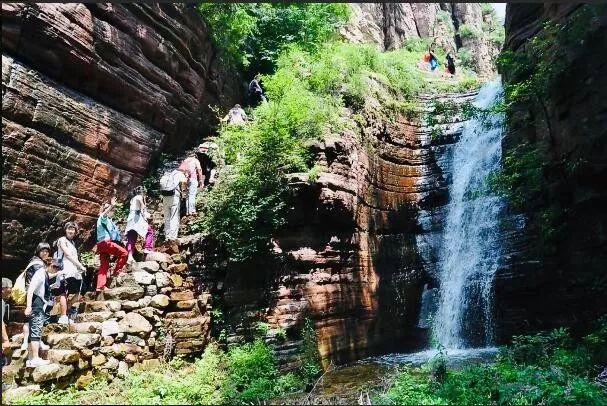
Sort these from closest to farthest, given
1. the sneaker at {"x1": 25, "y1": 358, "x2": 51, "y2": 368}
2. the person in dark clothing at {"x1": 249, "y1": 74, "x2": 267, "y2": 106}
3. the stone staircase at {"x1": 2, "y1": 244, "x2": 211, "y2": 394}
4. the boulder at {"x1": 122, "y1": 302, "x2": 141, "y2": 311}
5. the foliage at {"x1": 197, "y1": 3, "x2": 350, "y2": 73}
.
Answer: the sneaker at {"x1": 25, "y1": 358, "x2": 51, "y2": 368}
the stone staircase at {"x1": 2, "y1": 244, "x2": 211, "y2": 394}
the boulder at {"x1": 122, "y1": 302, "x2": 141, "y2": 311}
the person in dark clothing at {"x1": 249, "y1": 74, "x2": 267, "y2": 106}
the foliage at {"x1": 197, "y1": 3, "x2": 350, "y2": 73}

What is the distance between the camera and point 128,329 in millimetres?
8773

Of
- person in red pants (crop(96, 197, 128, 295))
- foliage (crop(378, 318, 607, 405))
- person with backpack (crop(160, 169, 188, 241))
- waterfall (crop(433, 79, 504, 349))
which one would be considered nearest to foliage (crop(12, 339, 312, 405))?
foliage (crop(378, 318, 607, 405))

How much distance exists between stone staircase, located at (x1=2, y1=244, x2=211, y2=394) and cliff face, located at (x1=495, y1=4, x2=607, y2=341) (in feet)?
25.3

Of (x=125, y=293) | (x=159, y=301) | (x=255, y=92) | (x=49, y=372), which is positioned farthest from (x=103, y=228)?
(x=255, y=92)

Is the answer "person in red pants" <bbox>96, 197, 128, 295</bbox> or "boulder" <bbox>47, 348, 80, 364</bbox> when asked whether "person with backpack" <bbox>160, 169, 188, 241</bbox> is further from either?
"boulder" <bbox>47, 348, 80, 364</bbox>

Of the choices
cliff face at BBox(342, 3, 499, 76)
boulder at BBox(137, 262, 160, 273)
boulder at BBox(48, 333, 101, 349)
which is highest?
cliff face at BBox(342, 3, 499, 76)

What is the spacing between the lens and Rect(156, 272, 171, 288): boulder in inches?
394

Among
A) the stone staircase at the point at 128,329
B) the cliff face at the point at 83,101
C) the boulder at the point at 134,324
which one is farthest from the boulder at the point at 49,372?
the cliff face at the point at 83,101

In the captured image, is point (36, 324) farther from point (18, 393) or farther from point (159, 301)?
point (159, 301)

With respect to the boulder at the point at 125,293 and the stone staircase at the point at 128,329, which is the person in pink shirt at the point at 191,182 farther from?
the boulder at the point at 125,293

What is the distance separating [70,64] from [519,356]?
12032mm

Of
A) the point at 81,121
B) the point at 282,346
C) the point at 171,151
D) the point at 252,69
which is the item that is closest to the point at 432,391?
the point at 282,346

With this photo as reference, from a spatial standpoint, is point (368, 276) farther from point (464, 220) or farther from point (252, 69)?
point (252, 69)

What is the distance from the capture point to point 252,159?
11.6 metres
